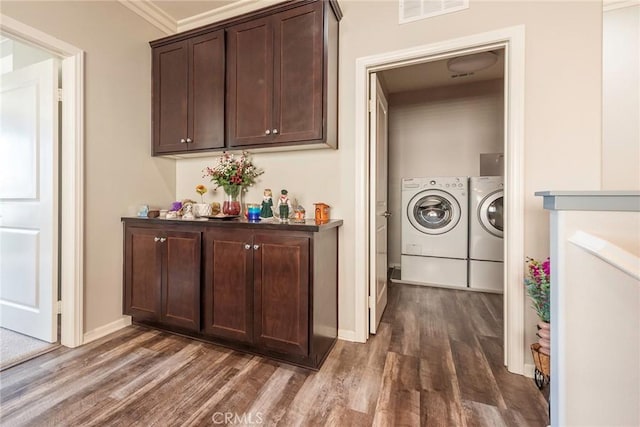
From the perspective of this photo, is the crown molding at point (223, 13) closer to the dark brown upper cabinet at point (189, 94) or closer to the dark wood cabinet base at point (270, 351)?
the dark brown upper cabinet at point (189, 94)

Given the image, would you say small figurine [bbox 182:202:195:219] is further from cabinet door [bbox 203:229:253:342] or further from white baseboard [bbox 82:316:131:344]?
white baseboard [bbox 82:316:131:344]

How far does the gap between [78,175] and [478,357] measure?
304 cm

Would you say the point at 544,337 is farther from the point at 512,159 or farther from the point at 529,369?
the point at 512,159

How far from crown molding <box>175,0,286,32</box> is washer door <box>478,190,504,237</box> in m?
3.05

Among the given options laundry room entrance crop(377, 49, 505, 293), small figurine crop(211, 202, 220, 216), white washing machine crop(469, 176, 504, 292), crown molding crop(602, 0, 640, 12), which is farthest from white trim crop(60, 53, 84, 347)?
white washing machine crop(469, 176, 504, 292)

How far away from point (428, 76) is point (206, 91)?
2.77 m

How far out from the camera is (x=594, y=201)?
35.7 inches

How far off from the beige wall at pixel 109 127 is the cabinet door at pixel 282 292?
1318 millimetres


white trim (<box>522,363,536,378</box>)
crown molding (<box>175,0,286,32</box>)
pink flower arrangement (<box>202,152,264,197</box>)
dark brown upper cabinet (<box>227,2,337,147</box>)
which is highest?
crown molding (<box>175,0,286,32</box>)

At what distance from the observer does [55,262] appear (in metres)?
1.97

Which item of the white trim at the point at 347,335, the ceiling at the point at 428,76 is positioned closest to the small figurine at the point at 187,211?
the white trim at the point at 347,335

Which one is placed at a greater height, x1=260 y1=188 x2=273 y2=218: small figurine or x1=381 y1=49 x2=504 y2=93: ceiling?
x1=381 y1=49 x2=504 y2=93: ceiling

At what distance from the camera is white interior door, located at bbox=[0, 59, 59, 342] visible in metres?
1.95

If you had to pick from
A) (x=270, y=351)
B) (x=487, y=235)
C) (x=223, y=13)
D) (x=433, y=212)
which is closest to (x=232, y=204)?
(x=270, y=351)
